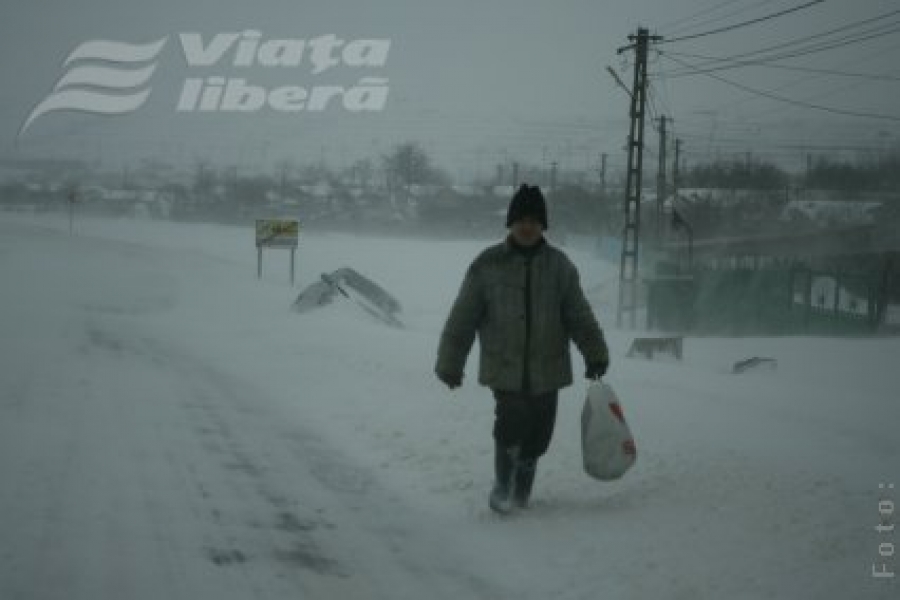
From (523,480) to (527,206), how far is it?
174cm

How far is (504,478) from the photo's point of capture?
576cm

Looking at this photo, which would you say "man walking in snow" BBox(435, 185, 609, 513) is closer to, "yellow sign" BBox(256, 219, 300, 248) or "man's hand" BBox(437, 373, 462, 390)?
"man's hand" BBox(437, 373, 462, 390)

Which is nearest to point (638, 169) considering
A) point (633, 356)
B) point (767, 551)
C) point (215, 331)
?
point (633, 356)

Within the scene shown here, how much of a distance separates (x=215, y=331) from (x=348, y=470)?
9472 mm

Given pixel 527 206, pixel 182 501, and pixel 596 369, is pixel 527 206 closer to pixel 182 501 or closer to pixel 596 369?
pixel 596 369

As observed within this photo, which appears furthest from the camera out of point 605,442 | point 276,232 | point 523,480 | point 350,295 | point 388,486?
point 276,232

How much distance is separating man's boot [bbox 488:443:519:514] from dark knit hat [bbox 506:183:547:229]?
1.43 m

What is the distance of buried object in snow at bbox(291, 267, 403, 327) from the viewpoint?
17922mm

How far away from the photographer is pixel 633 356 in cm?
1681

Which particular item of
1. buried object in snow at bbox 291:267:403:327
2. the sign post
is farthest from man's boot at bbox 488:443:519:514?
the sign post

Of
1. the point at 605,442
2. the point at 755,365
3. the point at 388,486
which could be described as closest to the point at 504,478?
the point at 605,442

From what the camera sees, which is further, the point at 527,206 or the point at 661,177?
the point at 661,177

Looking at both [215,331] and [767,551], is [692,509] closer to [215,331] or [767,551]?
[767,551]

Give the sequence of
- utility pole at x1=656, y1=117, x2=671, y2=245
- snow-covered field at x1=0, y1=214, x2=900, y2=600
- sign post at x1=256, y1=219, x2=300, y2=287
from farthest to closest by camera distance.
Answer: utility pole at x1=656, y1=117, x2=671, y2=245 < sign post at x1=256, y1=219, x2=300, y2=287 < snow-covered field at x1=0, y1=214, x2=900, y2=600
